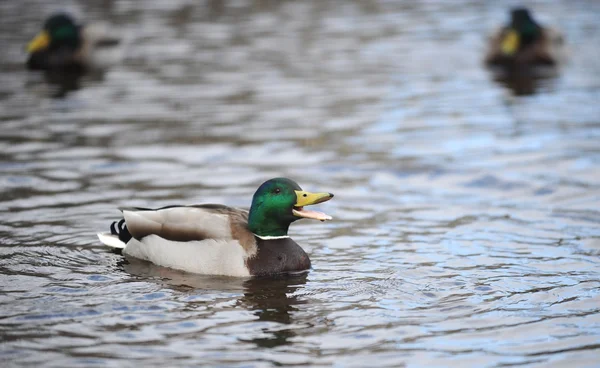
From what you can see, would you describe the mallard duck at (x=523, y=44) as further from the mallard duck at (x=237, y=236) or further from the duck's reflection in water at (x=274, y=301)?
the duck's reflection in water at (x=274, y=301)

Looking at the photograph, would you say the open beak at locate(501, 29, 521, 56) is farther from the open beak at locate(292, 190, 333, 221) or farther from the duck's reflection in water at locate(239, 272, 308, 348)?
the duck's reflection in water at locate(239, 272, 308, 348)

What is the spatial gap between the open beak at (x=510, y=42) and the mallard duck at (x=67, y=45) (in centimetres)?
670

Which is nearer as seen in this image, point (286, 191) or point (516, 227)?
point (286, 191)

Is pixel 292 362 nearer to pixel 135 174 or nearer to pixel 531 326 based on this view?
pixel 531 326

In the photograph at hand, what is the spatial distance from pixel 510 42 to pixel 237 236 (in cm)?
1150

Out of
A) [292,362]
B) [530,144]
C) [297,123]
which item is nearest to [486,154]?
[530,144]

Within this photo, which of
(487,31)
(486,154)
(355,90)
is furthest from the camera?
(487,31)

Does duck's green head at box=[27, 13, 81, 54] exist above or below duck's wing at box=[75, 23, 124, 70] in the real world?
above

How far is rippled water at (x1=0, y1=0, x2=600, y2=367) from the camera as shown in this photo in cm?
702

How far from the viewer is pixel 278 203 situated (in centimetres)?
845

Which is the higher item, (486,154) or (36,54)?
(36,54)

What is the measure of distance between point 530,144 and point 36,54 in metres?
9.32

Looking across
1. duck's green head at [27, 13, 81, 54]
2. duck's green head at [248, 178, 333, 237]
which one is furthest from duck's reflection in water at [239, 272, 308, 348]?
duck's green head at [27, 13, 81, 54]

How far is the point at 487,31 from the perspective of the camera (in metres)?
22.5
